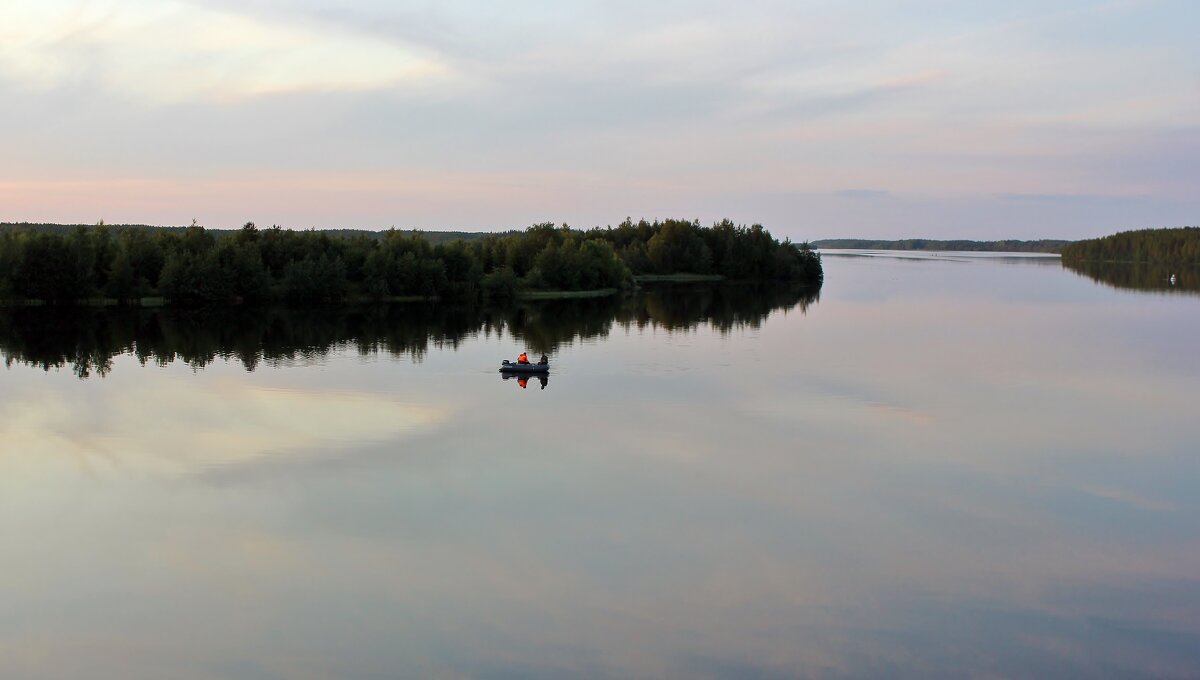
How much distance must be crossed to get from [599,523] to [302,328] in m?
41.5

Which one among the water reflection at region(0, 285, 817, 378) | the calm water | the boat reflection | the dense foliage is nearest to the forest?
the water reflection at region(0, 285, 817, 378)

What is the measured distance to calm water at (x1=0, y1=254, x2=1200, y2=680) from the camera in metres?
12.8

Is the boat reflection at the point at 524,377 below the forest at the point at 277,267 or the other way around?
below

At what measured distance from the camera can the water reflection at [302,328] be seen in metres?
43.1

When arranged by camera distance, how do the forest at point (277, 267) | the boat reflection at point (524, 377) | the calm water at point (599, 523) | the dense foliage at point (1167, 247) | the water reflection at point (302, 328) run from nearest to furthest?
the calm water at point (599, 523), the boat reflection at point (524, 377), the water reflection at point (302, 328), the forest at point (277, 267), the dense foliage at point (1167, 247)

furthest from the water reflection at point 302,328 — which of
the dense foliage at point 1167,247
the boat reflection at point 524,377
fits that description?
the dense foliage at point 1167,247

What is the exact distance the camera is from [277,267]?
259ft

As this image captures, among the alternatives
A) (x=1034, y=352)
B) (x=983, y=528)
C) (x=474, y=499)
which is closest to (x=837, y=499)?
(x=983, y=528)

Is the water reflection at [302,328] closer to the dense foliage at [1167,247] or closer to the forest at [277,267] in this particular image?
the forest at [277,267]

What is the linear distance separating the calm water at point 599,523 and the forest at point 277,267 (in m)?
34.5

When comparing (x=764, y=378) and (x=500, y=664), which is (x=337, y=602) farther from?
(x=764, y=378)

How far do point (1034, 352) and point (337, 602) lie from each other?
38.4 m

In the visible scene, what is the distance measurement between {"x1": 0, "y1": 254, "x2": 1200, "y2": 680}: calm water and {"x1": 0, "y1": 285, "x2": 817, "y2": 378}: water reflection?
5454 millimetres

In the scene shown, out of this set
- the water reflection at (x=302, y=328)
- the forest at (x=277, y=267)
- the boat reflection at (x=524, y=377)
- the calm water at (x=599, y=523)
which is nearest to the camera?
the calm water at (x=599, y=523)
